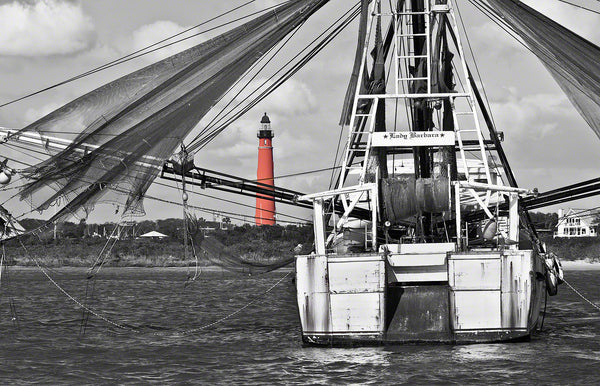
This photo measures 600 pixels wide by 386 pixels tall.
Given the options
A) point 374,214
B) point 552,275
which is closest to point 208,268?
point 552,275

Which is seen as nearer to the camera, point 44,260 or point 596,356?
point 596,356

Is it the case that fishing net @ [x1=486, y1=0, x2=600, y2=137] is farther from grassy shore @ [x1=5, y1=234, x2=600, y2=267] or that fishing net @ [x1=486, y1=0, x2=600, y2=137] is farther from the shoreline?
grassy shore @ [x1=5, y1=234, x2=600, y2=267]

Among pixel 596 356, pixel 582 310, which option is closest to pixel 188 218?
pixel 596 356

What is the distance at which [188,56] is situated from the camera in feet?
81.4

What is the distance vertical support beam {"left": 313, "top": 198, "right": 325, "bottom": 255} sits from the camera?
23594 mm

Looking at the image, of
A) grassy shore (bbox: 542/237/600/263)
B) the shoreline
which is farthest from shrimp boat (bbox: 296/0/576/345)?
grassy shore (bbox: 542/237/600/263)

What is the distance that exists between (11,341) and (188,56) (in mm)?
8931

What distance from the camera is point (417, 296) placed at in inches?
925

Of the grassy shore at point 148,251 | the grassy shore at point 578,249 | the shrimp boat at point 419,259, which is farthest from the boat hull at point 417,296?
the grassy shore at point 578,249

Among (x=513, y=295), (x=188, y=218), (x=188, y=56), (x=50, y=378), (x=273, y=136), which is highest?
(x=273, y=136)

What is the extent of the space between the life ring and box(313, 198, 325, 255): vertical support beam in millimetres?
8743

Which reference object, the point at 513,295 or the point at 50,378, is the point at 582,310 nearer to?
the point at 513,295

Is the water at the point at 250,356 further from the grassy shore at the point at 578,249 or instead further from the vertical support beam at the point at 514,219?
the grassy shore at the point at 578,249

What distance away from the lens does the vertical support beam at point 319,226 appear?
23.6 meters
